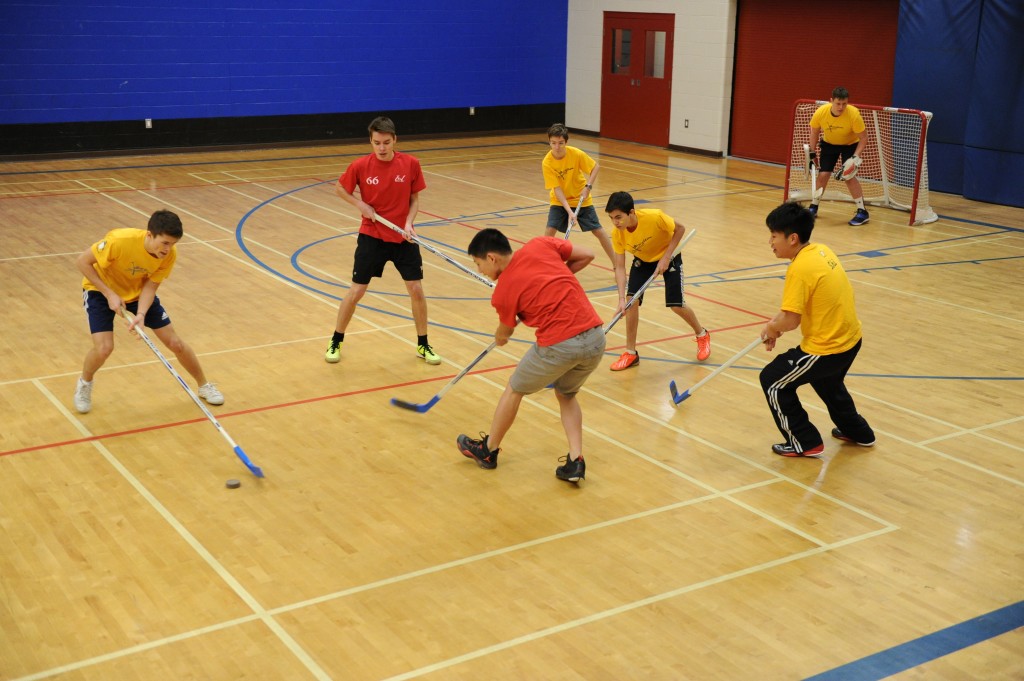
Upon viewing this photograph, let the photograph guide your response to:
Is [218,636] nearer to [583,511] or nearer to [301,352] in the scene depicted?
[583,511]

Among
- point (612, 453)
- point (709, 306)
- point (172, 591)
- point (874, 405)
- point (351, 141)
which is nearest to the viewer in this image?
point (172, 591)

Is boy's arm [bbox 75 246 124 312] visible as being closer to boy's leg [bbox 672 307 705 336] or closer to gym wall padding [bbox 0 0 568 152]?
boy's leg [bbox 672 307 705 336]

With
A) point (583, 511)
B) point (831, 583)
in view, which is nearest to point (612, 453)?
point (583, 511)

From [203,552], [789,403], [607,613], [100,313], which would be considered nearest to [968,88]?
[789,403]

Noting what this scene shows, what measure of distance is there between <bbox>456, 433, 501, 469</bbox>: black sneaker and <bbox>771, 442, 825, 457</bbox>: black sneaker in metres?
1.63

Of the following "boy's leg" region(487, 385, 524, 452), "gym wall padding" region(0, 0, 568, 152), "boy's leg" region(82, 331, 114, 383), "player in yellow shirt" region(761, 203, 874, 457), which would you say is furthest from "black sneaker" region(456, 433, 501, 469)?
"gym wall padding" region(0, 0, 568, 152)

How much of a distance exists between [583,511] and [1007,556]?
203 cm

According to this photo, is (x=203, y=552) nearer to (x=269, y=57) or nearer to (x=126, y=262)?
(x=126, y=262)

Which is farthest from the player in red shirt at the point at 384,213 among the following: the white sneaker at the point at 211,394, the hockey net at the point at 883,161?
the hockey net at the point at 883,161

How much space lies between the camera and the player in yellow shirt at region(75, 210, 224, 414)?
5.98m

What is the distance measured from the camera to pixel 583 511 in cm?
545

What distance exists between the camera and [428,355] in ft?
25.1

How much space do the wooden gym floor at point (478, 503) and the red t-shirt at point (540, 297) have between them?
3.00ft

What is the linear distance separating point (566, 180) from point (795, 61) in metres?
8.96
